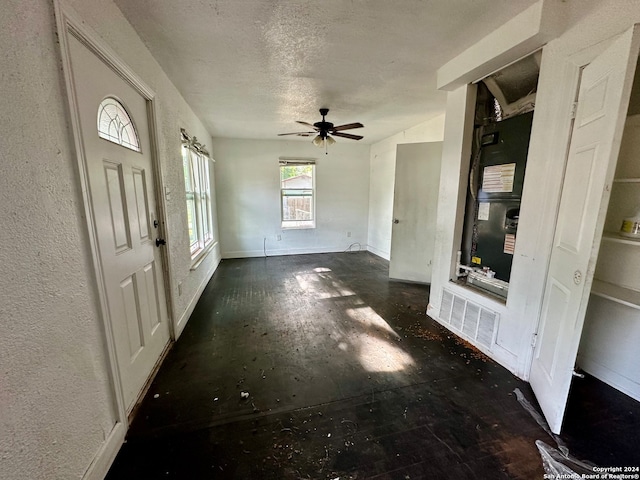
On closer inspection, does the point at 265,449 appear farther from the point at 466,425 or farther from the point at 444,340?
the point at 444,340

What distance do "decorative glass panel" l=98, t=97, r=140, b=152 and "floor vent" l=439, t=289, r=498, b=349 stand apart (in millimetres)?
2832

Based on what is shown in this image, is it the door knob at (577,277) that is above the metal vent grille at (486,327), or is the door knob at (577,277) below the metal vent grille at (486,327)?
above

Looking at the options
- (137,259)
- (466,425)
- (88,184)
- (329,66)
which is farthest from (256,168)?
(466,425)

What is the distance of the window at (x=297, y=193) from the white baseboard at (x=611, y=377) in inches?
174

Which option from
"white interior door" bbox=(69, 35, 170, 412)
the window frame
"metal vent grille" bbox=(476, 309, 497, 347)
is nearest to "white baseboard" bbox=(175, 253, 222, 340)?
"white interior door" bbox=(69, 35, 170, 412)

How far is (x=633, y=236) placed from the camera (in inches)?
61.4

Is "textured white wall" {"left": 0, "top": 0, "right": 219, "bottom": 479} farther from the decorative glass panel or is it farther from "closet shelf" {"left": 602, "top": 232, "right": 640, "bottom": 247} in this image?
"closet shelf" {"left": 602, "top": 232, "right": 640, "bottom": 247}

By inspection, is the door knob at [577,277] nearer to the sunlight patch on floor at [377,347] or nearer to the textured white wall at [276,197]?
the sunlight patch on floor at [377,347]

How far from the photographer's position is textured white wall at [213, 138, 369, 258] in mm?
5055

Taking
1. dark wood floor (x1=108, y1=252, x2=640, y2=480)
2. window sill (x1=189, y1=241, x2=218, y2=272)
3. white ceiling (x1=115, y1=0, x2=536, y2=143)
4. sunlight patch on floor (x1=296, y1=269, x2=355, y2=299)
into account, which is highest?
white ceiling (x1=115, y1=0, x2=536, y2=143)

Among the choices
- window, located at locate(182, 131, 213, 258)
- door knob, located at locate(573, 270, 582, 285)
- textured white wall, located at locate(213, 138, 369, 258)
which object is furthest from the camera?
textured white wall, located at locate(213, 138, 369, 258)

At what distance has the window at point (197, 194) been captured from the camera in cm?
315

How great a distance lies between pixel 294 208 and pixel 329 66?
11.3 feet

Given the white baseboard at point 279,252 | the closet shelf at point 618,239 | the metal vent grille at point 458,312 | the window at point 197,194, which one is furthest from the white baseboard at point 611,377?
the white baseboard at point 279,252
